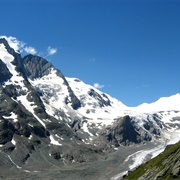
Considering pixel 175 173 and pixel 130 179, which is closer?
pixel 175 173

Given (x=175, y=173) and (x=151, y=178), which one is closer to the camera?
(x=175, y=173)

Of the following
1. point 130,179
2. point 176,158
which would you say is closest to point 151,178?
point 176,158

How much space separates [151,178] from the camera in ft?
427

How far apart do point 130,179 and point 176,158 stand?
3699cm

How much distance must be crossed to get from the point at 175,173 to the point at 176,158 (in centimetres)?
1643

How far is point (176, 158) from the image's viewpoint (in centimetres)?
12800

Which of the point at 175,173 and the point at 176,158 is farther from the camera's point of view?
the point at 176,158

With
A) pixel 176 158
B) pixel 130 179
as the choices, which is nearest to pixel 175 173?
pixel 176 158

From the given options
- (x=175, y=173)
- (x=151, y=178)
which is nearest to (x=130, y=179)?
(x=151, y=178)

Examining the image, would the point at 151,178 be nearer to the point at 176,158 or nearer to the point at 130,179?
the point at 176,158

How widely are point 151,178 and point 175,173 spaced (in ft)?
63.3

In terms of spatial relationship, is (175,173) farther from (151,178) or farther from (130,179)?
(130,179)

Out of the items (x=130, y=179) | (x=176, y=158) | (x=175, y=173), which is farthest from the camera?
(x=130, y=179)

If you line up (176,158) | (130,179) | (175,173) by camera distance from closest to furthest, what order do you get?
(175,173), (176,158), (130,179)
